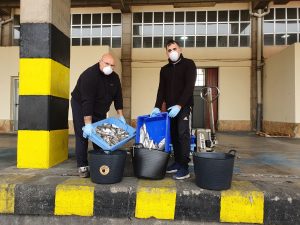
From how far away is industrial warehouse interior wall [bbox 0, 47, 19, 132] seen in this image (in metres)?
11.8

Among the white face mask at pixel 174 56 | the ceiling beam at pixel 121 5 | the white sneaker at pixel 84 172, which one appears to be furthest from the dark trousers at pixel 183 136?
the ceiling beam at pixel 121 5

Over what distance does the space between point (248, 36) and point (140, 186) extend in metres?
12.1

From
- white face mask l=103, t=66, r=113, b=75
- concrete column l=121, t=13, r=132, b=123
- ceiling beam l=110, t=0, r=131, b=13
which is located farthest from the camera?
concrete column l=121, t=13, r=132, b=123

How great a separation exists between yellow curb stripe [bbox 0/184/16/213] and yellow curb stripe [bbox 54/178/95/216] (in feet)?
1.50

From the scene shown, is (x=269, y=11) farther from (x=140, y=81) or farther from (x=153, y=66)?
(x=140, y=81)

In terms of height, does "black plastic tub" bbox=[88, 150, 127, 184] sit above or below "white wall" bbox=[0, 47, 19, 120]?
below

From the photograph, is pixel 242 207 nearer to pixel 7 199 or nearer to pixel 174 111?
pixel 174 111

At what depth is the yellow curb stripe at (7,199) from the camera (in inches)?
113

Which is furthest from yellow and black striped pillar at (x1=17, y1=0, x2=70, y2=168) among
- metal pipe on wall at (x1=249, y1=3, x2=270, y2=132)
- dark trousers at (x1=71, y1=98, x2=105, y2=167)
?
metal pipe on wall at (x1=249, y1=3, x2=270, y2=132)

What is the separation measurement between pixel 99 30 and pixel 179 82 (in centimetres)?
1104

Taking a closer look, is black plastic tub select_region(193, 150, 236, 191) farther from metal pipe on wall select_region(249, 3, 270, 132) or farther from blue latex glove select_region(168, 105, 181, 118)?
metal pipe on wall select_region(249, 3, 270, 132)

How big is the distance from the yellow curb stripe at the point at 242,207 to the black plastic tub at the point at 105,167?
3.59 ft

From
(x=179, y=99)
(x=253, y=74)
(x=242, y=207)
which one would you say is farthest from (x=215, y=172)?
(x=253, y=74)

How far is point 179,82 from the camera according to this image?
3555mm
